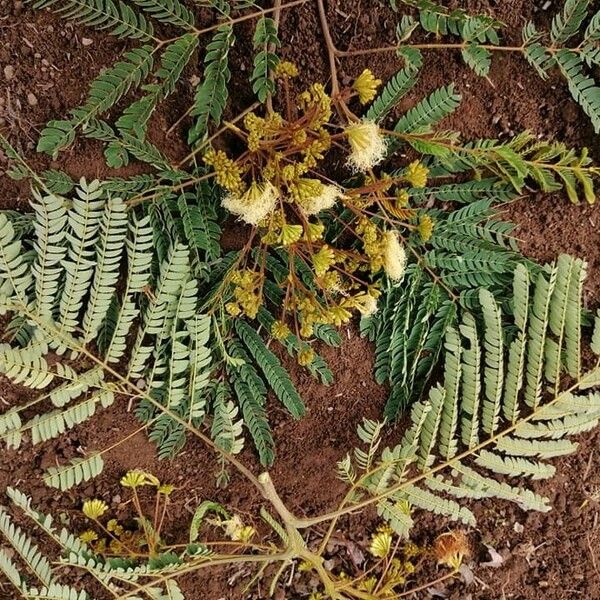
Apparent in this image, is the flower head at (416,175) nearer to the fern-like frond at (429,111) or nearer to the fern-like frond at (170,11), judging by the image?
the fern-like frond at (429,111)

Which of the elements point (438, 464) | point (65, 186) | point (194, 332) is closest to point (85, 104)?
point (65, 186)

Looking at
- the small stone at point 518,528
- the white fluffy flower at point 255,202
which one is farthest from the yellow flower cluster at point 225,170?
the small stone at point 518,528

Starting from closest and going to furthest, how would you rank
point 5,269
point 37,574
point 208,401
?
point 5,269, point 37,574, point 208,401

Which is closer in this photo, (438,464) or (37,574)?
(37,574)

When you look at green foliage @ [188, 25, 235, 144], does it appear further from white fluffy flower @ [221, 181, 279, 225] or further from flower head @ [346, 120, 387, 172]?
flower head @ [346, 120, 387, 172]

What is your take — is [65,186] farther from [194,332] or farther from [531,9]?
[531,9]

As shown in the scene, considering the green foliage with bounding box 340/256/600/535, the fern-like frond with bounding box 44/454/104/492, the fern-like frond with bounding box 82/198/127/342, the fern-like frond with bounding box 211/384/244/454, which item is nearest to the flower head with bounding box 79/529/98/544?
the fern-like frond with bounding box 44/454/104/492

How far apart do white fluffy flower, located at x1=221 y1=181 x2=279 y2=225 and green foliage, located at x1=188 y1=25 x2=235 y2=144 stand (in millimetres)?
218

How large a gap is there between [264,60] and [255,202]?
355mm

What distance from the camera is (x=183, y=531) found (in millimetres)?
2100

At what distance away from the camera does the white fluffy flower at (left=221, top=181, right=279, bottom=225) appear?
175 cm

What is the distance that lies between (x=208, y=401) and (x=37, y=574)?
62cm

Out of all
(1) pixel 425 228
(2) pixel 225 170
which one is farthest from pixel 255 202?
(1) pixel 425 228

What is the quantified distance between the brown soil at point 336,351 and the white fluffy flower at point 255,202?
26cm
